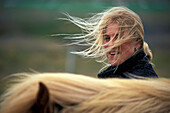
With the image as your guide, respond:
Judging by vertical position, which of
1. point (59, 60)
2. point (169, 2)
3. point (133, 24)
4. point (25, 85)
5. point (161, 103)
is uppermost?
point (169, 2)

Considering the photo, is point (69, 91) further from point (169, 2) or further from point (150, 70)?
point (169, 2)

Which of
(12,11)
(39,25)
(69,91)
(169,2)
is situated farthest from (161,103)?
(12,11)

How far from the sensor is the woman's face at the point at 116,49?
1.45 metres

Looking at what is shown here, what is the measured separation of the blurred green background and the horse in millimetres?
4984

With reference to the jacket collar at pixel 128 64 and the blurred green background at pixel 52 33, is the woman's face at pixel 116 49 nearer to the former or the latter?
the jacket collar at pixel 128 64

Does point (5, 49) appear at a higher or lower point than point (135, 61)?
lower

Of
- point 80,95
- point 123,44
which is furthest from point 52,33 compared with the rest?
point 80,95

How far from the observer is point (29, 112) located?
0.73 m

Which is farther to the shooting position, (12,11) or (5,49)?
(12,11)

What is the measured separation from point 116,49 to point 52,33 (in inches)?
487

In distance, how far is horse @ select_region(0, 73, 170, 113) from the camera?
73 cm

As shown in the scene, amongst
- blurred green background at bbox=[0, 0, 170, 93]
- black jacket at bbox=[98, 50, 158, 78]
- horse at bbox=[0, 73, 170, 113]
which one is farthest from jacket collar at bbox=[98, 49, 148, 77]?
blurred green background at bbox=[0, 0, 170, 93]

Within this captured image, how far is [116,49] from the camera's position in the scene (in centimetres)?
143

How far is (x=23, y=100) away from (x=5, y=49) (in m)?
11.5
